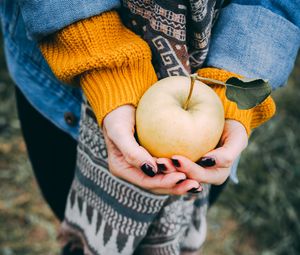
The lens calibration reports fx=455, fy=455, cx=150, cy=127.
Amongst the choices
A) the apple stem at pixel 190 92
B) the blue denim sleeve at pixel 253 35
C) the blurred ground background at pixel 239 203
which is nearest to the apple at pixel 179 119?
the apple stem at pixel 190 92

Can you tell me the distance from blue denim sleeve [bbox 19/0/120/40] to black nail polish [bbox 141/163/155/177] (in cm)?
25

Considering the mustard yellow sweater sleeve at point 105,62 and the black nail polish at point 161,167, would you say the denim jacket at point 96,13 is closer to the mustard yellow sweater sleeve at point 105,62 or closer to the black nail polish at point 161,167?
the mustard yellow sweater sleeve at point 105,62

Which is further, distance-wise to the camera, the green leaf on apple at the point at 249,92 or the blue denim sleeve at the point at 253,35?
the blue denim sleeve at the point at 253,35

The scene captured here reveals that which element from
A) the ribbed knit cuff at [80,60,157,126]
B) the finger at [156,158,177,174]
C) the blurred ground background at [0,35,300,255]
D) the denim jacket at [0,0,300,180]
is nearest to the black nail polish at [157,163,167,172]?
the finger at [156,158,177,174]

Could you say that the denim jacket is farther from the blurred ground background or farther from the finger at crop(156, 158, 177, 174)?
the blurred ground background

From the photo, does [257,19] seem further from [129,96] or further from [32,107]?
[32,107]

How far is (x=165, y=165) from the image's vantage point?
2.09 feet

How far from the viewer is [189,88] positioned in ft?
2.22

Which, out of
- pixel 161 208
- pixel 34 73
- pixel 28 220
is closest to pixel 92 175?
pixel 161 208

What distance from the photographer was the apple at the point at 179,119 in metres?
0.64

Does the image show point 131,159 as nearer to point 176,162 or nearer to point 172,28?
point 176,162

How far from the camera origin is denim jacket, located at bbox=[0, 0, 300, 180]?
0.70 metres

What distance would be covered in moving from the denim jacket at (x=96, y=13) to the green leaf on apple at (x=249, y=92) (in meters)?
0.12

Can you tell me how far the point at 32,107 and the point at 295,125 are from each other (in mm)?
1559
